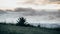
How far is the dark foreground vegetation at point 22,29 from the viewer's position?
194 cm

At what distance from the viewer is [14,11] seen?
2.03 m

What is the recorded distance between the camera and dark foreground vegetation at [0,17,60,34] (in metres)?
1.94

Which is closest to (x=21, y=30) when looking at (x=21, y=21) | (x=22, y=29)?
(x=22, y=29)

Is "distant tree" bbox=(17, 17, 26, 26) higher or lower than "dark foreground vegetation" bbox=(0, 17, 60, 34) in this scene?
higher

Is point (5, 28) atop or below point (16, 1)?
below

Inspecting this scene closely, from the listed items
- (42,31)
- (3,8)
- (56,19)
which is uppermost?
(3,8)

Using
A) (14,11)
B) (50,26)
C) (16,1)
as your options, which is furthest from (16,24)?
(50,26)

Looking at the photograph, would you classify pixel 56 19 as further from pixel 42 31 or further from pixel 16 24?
pixel 16 24

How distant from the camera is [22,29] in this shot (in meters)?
1.98

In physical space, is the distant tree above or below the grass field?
above

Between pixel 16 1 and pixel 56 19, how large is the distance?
24.1 inches

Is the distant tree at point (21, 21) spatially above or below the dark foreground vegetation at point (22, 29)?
above

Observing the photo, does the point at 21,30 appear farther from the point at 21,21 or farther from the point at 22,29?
the point at 21,21

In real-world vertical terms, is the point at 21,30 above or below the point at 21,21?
below
